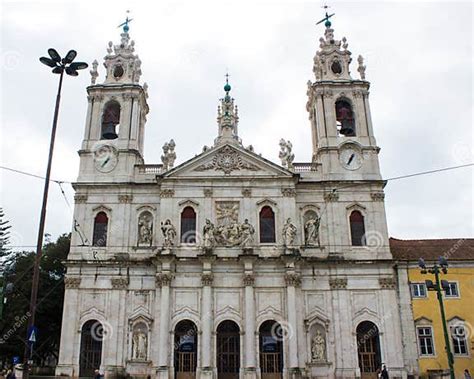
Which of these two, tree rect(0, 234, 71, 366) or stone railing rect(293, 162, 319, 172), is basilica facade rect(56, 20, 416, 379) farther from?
tree rect(0, 234, 71, 366)

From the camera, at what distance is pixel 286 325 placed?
2766 centimetres

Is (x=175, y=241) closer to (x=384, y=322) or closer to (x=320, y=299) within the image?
(x=320, y=299)

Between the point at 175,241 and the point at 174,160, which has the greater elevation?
the point at 174,160

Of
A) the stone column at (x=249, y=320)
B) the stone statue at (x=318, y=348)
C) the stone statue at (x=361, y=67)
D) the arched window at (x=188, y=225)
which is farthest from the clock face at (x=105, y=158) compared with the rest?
the stone statue at (x=361, y=67)

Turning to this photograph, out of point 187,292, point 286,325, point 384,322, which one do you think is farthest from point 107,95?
point 384,322

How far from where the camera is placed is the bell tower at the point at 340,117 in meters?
31.7

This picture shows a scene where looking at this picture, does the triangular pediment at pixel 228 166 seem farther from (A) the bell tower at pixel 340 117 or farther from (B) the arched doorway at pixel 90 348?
(B) the arched doorway at pixel 90 348

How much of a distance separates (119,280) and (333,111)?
16.9 metres

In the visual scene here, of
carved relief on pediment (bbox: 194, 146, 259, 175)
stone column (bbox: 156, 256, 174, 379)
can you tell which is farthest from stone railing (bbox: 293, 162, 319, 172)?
stone column (bbox: 156, 256, 174, 379)

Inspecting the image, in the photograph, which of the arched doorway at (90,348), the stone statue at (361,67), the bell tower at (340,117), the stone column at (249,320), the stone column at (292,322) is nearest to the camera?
the stone column at (292,322)

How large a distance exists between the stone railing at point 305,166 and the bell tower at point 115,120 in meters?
9.91

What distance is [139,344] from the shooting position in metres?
28.0

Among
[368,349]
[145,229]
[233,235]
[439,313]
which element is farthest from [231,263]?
[439,313]

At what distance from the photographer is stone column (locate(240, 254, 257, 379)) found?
26.8 metres
